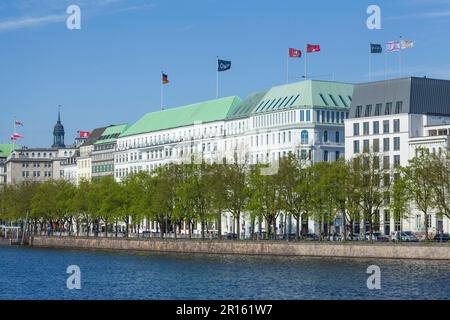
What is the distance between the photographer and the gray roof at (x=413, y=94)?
486ft

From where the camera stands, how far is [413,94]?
148m

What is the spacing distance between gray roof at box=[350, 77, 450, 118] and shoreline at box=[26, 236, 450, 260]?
121ft

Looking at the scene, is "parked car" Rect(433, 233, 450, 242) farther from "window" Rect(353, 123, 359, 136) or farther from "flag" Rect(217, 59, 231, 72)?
"flag" Rect(217, 59, 231, 72)

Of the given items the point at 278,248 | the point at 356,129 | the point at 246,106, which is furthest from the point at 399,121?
the point at 246,106

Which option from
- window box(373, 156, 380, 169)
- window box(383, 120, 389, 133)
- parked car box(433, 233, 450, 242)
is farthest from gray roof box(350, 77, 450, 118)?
parked car box(433, 233, 450, 242)

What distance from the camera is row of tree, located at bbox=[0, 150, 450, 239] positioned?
116 meters

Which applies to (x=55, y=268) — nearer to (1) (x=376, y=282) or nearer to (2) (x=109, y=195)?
(1) (x=376, y=282)

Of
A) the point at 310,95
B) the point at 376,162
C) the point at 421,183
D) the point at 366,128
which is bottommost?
the point at 421,183

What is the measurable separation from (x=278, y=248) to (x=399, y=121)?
38.1m

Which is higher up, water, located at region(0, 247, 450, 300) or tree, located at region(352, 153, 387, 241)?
tree, located at region(352, 153, 387, 241)

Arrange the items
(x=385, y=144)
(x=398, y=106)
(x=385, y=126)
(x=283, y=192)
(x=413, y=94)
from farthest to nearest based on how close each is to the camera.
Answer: (x=385, y=126) < (x=385, y=144) < (x=398, y=106) < (x=413, y=94) < (x=283, y=192)

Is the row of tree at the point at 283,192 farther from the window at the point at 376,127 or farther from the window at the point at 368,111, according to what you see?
the window at the point at 368,111

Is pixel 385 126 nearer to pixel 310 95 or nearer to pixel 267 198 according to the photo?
pixel 310 95

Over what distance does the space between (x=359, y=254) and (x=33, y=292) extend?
4168 cm
